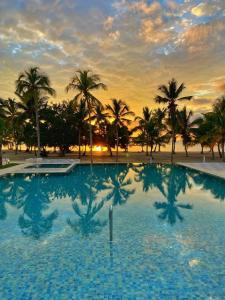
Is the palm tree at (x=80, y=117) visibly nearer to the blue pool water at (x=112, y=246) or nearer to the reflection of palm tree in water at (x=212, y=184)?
the reflection of palm tree in water at (x=212, y=184)

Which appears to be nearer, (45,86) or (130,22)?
(130,22)

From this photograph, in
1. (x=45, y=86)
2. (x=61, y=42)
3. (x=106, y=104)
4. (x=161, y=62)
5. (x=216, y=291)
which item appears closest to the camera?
(x=216, y=291)

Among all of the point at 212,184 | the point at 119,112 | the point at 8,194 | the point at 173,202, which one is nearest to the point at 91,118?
the point at 119,112

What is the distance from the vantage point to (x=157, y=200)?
53.2ft

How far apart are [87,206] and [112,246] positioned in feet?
20.2

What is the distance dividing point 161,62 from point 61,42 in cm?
1214

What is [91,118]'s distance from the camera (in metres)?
42.2

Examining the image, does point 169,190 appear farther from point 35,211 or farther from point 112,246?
point 112,246

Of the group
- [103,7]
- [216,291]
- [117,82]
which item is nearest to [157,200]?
[216,291]

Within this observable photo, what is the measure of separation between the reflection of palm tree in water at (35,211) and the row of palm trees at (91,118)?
11363mm

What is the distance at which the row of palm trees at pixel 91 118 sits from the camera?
34.9 metres

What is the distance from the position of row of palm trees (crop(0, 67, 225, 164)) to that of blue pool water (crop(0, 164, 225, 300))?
1735 centimetres

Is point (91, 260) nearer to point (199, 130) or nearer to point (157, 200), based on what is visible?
point (157, 200)

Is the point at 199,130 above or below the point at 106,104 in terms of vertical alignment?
below
